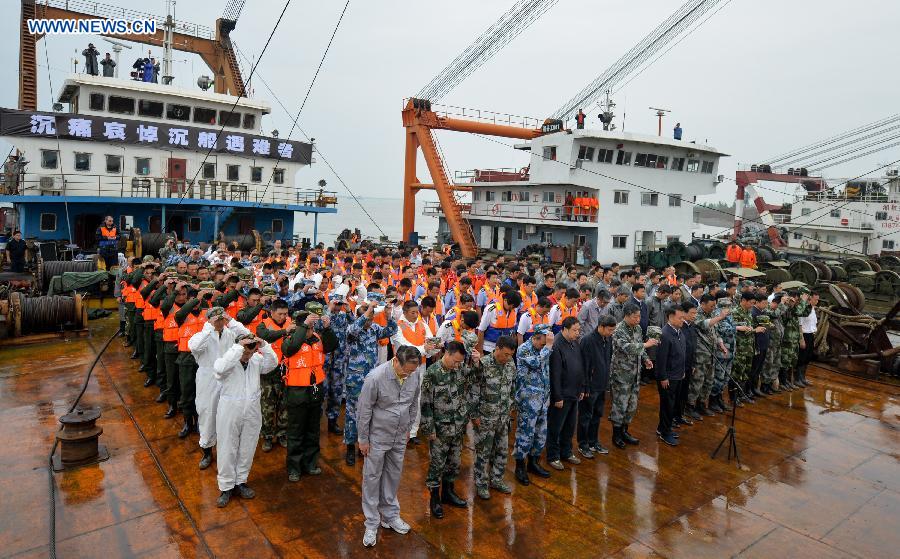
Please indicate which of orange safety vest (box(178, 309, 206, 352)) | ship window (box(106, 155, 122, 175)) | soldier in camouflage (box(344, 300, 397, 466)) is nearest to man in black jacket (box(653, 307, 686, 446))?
soldier in camouflage (box(344, 300, 397, 466))

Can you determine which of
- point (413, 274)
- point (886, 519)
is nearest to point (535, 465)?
point (886, 519)

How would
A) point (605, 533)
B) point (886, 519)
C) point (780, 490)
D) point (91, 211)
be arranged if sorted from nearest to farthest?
1. point (605, 533)
2. point (886, 519)
3. point (780, 490)
4. point (91, 211)

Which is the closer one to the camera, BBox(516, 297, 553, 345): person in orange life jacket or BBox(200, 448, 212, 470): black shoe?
BBox(200, 448, 212, 470): black shoe

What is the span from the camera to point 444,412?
16.4 ft

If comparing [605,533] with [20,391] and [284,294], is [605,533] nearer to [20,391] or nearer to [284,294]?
[284,294]

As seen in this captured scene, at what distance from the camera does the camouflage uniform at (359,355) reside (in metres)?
6.02

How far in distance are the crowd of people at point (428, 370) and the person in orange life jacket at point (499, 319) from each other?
2cm

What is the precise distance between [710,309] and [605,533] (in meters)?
4.19

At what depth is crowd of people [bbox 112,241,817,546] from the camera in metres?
4.98

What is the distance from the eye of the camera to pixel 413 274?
11.7 meters

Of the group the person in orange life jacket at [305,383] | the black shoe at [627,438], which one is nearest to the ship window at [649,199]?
the black shoe at [627,438]

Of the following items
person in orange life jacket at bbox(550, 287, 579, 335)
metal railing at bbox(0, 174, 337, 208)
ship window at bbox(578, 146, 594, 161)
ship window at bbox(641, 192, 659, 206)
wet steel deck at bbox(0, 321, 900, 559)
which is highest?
ship window at bbox(578, 146, 594, 161)

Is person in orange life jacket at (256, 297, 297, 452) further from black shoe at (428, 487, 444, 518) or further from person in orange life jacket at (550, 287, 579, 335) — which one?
person in orange life jacket at (550, 287, 579, 335)

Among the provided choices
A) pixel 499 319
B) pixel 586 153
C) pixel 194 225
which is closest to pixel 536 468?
pixel 499 319
